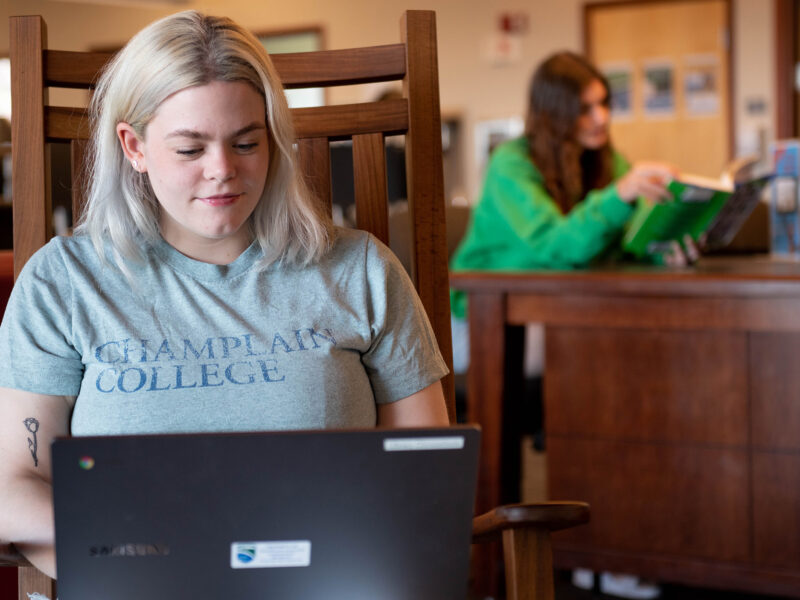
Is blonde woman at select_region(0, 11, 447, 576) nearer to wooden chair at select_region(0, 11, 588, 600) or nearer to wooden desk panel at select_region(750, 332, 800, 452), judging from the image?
wooden chair at select_region(0, 11, 588, 600)

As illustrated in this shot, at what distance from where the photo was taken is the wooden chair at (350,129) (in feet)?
4.14

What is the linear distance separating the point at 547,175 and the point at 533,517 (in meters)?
1.69

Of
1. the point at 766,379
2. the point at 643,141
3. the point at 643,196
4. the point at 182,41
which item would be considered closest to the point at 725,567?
the point at 766,379

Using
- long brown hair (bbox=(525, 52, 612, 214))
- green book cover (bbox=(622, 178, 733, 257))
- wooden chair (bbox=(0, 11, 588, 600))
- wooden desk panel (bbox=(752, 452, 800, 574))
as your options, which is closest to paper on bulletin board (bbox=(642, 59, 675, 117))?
long brown hair (bbox=(525, 52, 612, 214))

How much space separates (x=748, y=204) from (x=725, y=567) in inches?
35.6

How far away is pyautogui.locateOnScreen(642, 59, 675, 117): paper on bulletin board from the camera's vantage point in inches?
202

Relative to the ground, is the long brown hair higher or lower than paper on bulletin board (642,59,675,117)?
lower

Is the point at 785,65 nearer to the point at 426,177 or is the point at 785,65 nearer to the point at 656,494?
the point at 656,494

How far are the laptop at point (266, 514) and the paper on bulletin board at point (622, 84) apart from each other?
4.69m

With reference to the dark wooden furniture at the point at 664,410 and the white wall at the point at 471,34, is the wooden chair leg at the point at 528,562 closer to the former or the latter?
the dark wooden furniture at the point at 664,410

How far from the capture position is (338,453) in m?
0.76

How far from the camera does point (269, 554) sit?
2.58ft

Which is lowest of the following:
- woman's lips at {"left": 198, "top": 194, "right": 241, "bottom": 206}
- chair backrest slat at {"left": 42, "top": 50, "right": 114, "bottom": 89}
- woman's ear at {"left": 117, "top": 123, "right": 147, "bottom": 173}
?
woman's lips at {"left": 198, "top": 194, "right": 241, "bottom": 206}

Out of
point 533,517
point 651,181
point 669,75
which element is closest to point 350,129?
point 533,517
